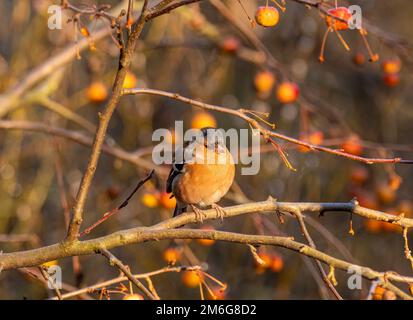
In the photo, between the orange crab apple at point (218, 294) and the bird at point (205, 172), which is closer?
the orange crab apple at point (218, 294)

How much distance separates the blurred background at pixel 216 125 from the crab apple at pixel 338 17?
203 centimetres

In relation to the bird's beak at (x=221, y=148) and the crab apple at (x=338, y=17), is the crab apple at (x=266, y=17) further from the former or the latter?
the bird's beak at (x=221, y=148)

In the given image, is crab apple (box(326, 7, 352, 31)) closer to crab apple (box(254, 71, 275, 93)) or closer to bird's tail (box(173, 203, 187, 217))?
bird's tail (box(173, 203, 187, 217))

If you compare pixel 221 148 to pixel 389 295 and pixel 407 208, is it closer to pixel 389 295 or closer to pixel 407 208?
pixel 389 295

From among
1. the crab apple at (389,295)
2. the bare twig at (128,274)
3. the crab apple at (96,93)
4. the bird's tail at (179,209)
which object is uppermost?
the crab apple at (96,93)

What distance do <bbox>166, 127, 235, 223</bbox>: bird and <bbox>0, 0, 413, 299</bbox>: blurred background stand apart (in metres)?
1.52

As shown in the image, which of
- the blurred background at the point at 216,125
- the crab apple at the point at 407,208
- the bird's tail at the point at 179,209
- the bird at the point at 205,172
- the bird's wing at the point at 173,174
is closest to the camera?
the bird at the point at 205,172

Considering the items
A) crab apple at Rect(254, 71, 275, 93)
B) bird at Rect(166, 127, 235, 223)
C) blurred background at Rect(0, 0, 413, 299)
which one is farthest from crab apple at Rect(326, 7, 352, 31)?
blurred background at Rect(0, 0, 413, 299)

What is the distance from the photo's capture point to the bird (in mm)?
3381

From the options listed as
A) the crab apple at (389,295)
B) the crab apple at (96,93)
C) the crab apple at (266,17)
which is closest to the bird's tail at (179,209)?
the crab apple at (96,93)

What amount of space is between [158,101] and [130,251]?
1515mm

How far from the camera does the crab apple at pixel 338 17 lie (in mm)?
2485

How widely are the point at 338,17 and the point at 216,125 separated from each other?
3.55 m

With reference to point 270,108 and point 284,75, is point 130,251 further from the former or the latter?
point 284,75
